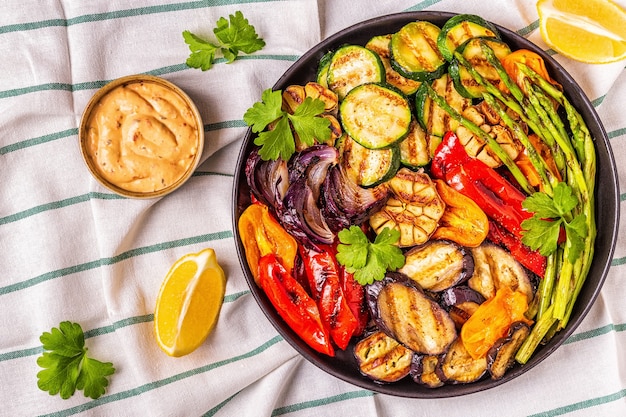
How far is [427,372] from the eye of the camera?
3467 millimetres

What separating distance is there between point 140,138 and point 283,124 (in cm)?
74

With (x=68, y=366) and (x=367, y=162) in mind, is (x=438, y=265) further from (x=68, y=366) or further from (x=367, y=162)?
(x=68, y=366)

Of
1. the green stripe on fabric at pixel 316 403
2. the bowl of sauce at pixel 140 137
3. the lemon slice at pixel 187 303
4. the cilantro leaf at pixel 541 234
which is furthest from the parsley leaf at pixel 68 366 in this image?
the cilantro leaf at pixel 541 234

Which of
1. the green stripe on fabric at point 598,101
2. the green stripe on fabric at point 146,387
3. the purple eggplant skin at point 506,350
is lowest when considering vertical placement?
the green stripe on fabric at point 146,387

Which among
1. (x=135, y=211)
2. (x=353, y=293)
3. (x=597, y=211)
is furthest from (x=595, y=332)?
(x=135, y=211)

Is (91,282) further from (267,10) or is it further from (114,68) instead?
(267,10)

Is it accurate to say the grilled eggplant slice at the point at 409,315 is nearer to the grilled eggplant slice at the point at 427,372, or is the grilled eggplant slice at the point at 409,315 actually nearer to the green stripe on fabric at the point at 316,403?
the grilled eggplant slice at the point at 427,372

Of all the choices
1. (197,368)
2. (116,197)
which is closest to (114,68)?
(116,197)

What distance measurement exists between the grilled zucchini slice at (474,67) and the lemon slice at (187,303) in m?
1.54

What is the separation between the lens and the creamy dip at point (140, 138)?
11.4ft

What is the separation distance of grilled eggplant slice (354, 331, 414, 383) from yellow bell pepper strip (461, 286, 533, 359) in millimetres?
310

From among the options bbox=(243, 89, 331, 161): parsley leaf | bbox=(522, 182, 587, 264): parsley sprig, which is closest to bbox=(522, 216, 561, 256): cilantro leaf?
bbox=(522, 182, 587, 264): parsley sprig

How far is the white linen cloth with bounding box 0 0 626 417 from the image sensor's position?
12.1 feet

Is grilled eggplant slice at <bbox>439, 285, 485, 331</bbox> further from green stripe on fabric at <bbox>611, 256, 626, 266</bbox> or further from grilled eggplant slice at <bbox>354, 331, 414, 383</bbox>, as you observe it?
green stripe on fabric at <bbox>611, 256, 626, 266</bbox>
